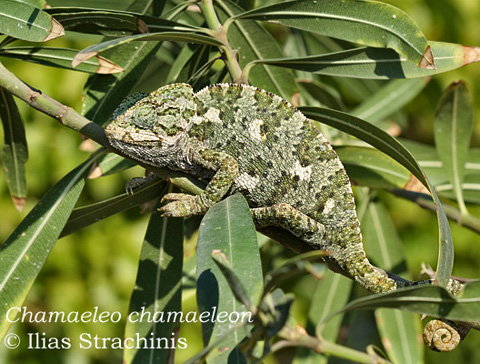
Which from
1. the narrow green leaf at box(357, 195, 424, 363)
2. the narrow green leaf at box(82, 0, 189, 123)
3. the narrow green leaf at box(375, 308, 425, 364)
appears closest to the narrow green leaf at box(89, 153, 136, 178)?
the narrow green leaf at box(82, 0, 189, 123)

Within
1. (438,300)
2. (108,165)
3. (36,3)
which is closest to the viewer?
(438,300)

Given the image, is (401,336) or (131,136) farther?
(401,336)

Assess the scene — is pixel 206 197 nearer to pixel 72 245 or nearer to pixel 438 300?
pixel 438 300

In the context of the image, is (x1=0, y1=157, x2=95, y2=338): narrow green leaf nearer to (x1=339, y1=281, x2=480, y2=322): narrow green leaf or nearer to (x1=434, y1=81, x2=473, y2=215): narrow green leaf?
(x1=339, y1=281, x2=480, y2=322): narrow green leaf

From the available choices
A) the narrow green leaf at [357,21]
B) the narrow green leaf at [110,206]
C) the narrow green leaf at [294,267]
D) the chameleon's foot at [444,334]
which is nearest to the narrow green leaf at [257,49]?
the narrow green leaf at [357,21]

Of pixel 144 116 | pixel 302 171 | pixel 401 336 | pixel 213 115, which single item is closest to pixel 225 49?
pixel 213 115

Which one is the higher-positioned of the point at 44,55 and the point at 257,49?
the point at 257,49
